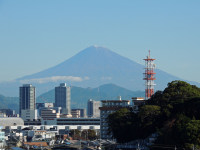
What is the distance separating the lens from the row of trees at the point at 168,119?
6412 centimetres

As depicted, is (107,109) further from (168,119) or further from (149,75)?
(168,119)

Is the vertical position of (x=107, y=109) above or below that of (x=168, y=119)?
above

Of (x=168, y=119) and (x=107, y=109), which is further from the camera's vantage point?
(x=107, y=109)

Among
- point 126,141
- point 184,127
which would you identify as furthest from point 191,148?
point 126,141

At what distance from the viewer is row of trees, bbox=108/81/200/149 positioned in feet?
210

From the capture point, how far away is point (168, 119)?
74.0 metres

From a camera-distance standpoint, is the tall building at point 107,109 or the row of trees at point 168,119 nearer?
the row of trees at point 168,119

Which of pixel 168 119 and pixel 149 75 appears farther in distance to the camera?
pixel 149 75

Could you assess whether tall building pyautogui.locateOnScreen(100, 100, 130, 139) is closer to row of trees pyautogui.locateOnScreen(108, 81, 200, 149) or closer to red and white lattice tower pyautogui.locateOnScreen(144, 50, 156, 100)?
red and white lattice tower pyautogui.locateOnScreen(144, 50, 156, 100)

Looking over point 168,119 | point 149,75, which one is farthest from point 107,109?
point 168,119

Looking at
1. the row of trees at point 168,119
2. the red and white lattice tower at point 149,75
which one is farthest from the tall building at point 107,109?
the row of trees at point 168,119

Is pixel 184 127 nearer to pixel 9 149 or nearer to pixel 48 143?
pixel 9 149

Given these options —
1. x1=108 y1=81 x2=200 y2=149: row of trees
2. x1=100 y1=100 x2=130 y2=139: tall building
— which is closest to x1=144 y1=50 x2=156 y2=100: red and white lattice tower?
x1=100 y1=100 x2=130 y2=139: tall building

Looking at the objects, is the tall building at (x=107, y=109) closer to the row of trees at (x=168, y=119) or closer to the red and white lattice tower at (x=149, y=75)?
the red and white lattice tower at (x=149, y=75)
